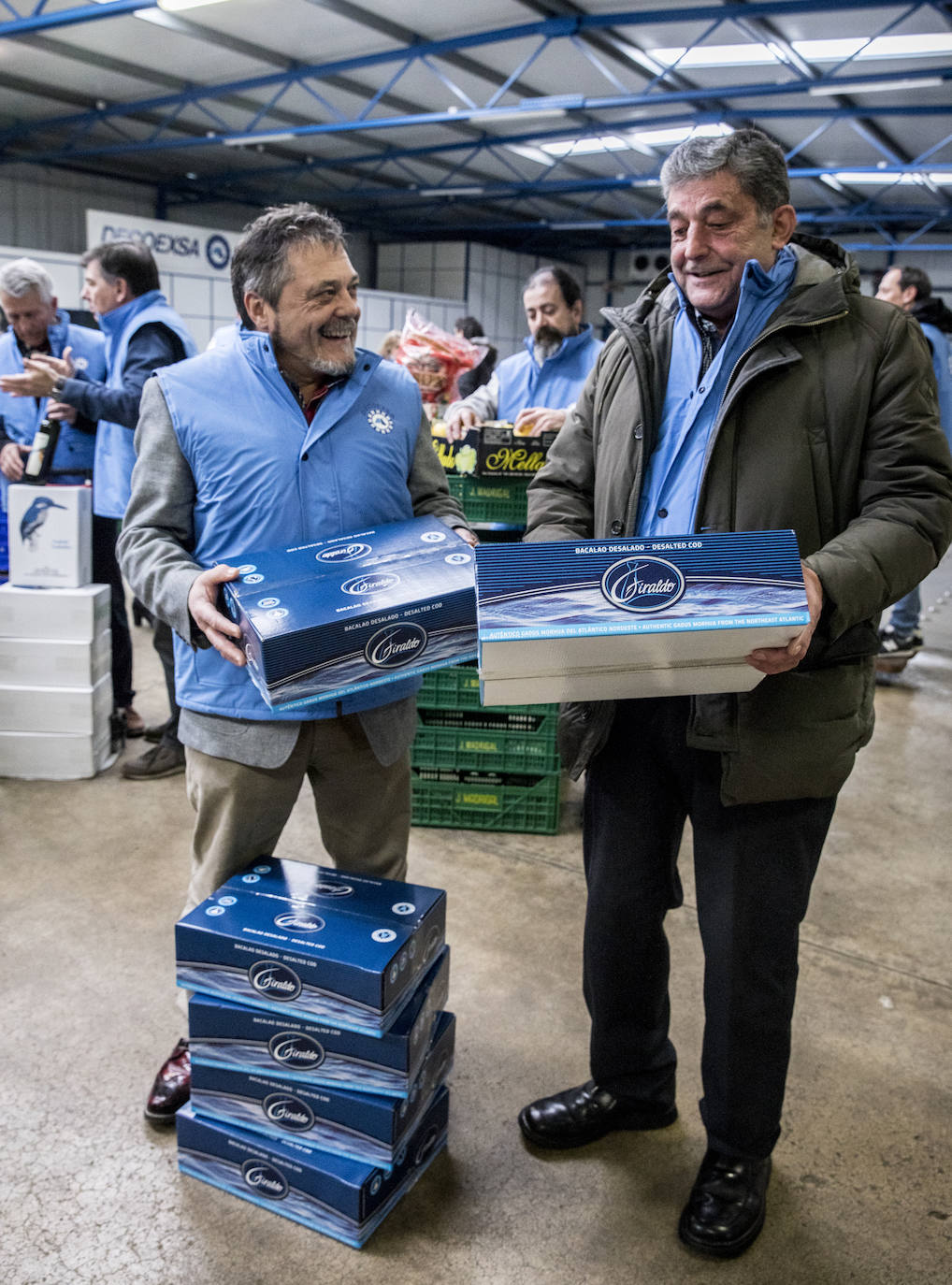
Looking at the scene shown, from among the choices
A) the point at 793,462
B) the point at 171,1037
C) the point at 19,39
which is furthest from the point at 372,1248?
the point at 19,39

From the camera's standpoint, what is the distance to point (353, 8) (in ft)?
24.1

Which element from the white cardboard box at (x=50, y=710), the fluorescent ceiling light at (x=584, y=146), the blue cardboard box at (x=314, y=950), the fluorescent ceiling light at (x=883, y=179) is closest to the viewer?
the blue cardboard box at (x=314, y=950)

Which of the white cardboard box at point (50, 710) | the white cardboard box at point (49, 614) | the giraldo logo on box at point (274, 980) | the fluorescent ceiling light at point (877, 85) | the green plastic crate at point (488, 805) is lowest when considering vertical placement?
the green plastic crate at point (488, 805)

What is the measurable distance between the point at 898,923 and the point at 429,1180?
5.73 feet

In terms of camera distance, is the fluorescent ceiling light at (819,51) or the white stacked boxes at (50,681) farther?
the fluorescent ceiling light at (819,51)

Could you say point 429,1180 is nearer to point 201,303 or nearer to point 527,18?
point 527,18

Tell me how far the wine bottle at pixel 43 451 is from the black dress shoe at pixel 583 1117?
2833 millimetres

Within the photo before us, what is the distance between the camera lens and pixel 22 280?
3715 mm

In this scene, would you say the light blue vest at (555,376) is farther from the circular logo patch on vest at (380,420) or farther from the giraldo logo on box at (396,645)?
the giraldo logo on box at (396,645)

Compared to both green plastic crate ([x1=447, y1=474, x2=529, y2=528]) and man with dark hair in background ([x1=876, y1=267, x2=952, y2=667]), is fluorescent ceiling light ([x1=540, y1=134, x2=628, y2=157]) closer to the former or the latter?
man with dark hair in background ([x1=876, y1=267, x2=952, y2=667])

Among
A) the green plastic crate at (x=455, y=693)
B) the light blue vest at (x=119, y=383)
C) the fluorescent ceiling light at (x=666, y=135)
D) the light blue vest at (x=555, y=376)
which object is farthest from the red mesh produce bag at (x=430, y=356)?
the fluorescent ceiling light at (x=666, y=135)

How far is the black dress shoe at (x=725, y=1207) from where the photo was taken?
1793 mm

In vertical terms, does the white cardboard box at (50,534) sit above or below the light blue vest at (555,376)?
below

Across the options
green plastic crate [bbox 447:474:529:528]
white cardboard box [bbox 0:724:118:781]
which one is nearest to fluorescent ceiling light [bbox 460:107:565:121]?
green plastic crate [bbox 447:474:529:528]
